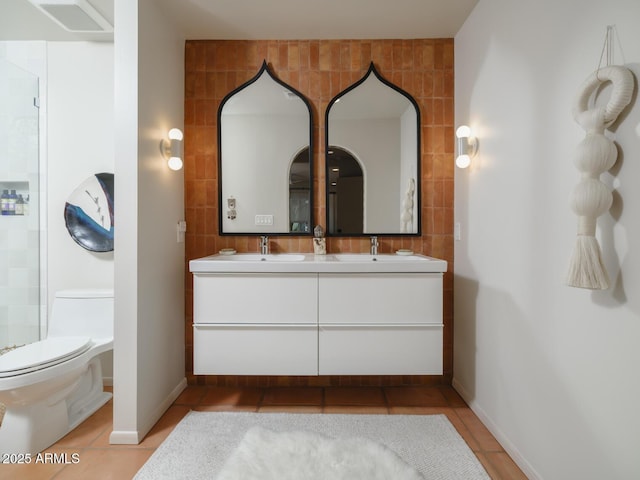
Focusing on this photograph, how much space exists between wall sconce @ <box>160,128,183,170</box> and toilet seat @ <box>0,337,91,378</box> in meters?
1.11

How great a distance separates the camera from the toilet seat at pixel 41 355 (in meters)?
1.62

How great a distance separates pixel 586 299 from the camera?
124cm

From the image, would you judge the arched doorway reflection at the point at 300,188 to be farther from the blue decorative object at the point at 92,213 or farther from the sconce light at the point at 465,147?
the blue decorative object at the point at 92,213

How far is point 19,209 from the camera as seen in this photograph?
2.35 meters

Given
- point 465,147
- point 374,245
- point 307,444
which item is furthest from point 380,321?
point 465,147

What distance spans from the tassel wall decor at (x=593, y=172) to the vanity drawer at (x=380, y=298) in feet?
2.83

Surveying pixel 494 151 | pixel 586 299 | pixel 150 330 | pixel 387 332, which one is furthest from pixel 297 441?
pixel 494 151

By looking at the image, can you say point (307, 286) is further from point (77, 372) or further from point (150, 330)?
point (77, 372)

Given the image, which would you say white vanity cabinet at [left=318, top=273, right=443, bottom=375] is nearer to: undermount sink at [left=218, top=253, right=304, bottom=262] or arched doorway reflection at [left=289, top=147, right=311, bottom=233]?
undermount sink at [left=218, top=253, right=304, bottom=262]

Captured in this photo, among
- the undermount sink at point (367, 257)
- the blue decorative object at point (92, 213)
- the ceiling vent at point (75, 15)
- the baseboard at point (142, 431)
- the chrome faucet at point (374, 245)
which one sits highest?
the ceiling vent at point (75, 15)

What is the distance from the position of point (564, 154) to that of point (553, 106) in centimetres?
A: 22

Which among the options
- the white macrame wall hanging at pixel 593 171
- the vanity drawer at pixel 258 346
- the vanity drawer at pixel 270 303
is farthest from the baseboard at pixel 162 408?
the white macrame wall hanging at pixel 593 171

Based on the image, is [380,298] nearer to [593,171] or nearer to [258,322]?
[258,322]

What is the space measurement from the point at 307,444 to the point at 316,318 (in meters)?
0.61
